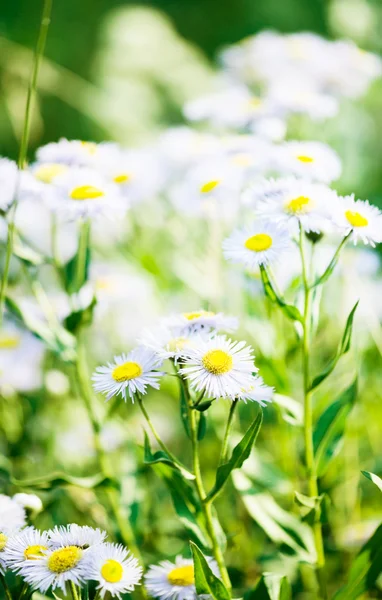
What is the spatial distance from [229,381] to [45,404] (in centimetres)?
57

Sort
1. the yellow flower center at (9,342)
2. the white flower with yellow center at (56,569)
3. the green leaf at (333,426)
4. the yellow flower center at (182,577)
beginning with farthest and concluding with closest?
the yellow flower center at (9,342), the green leaf at (333,426), the yellow flower center at (182,577), the white flower with yellow center at (56,569)

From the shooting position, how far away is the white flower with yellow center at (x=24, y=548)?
43 centimetres

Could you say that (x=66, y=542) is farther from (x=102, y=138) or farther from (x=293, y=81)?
(x=102, y=138)

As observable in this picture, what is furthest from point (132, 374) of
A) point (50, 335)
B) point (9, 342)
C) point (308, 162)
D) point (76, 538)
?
point (9, 342)

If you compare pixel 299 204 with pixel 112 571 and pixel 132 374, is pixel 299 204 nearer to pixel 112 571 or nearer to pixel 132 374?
pixel 132 374

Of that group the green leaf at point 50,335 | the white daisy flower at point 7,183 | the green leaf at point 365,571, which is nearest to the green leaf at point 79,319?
the green leaf at point 50,335

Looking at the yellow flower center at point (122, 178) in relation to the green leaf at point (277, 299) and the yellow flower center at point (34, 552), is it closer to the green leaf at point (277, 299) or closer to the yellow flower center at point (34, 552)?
the green leaf at point (277, 299)

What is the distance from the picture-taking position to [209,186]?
0.73 meters

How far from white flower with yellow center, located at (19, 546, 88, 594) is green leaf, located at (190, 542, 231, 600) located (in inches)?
3.2

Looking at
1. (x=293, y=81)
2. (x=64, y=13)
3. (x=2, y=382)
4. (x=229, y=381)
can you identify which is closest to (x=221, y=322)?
(x=229, y=381)

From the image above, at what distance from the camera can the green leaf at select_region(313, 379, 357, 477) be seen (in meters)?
0.62

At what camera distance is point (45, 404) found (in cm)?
96

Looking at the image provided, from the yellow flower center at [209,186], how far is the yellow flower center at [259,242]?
0.56ft

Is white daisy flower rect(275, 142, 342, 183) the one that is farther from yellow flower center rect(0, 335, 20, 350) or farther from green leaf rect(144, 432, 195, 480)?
yellow flower center rect(0, 335, 20, 350)
